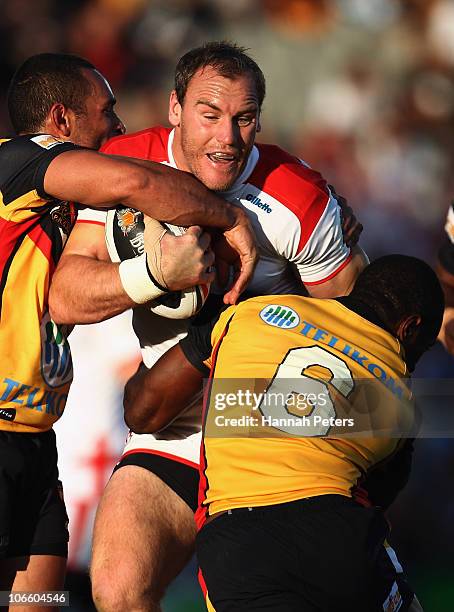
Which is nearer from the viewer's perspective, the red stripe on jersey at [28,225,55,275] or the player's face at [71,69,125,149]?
the red stripe on jersey at [28,225,55,275]

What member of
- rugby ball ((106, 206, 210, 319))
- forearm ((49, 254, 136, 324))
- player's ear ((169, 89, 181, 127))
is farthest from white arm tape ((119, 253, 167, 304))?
player's ear ((169, 89, 181, 127))

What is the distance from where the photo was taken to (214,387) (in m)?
3.51

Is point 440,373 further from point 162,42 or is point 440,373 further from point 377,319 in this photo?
point 377,319

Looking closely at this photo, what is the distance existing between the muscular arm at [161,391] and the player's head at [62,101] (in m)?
1.09

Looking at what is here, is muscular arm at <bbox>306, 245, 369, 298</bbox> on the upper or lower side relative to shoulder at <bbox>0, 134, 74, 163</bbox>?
lower

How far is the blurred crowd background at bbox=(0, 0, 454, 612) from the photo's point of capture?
899 centimetres

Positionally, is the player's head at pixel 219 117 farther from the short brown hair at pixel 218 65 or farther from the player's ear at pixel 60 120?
the player's ear at pixel 60 120

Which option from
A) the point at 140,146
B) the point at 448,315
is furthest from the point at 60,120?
the point at 448,315

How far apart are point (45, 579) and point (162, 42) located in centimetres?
639

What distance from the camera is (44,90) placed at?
436 cm

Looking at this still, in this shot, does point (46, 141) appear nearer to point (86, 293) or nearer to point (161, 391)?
point (86, 293)

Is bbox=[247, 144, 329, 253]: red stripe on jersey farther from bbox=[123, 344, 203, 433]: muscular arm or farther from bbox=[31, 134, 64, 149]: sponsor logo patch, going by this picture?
bbox=[31, 134, 64, 149]: sponsor logo patch

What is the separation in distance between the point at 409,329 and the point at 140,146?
4.66 ft

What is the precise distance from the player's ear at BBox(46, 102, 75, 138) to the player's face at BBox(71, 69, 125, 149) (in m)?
0.03
